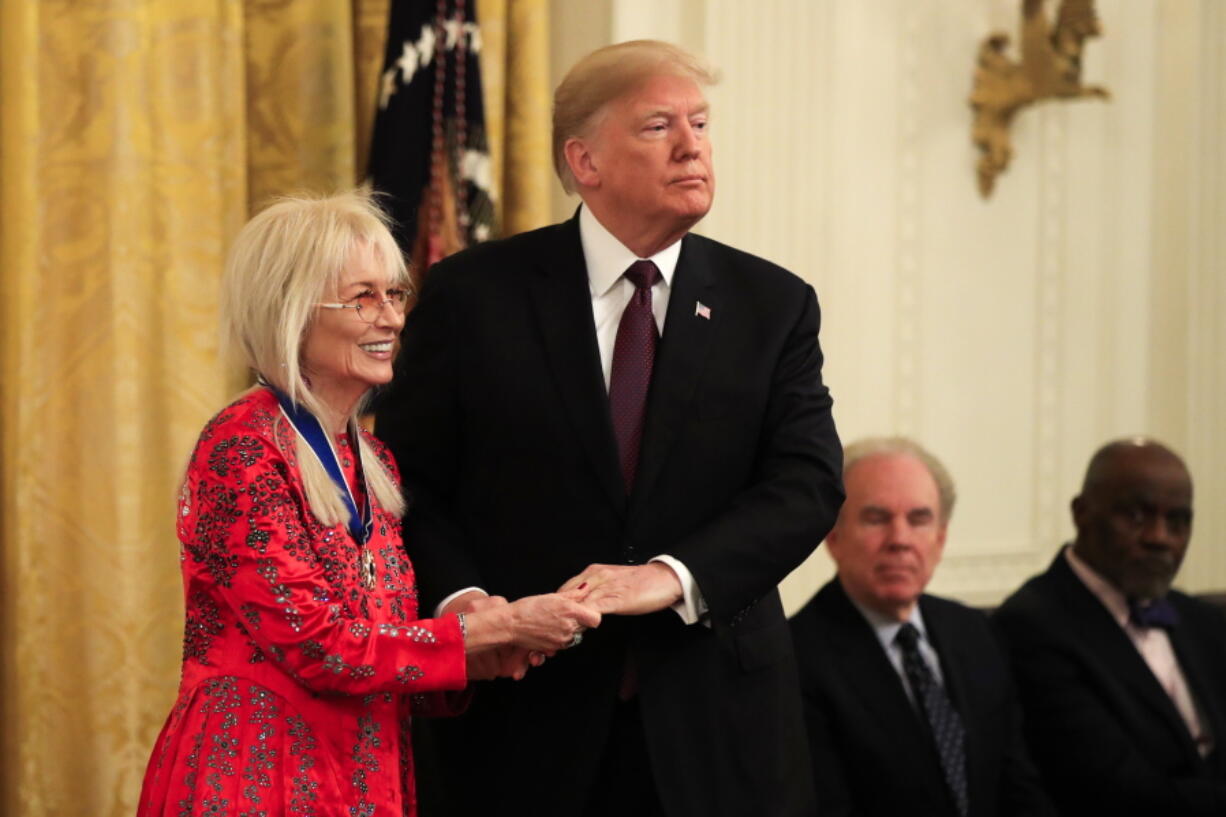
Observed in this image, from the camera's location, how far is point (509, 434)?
2.87 m

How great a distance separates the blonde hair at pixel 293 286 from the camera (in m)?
2.60

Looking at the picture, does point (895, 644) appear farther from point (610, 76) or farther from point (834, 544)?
point (610, 76)

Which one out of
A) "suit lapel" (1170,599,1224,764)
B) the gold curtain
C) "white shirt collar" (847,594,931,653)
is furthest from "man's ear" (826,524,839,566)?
the gold curtain

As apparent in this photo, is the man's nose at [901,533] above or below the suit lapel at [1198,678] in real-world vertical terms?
above

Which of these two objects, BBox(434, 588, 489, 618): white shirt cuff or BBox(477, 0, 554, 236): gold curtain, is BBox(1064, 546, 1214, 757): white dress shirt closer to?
BBox(477, 0, 554, 236): gold curtain

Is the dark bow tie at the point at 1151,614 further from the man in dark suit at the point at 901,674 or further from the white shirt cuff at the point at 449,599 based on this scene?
the white shirt cuff at the point at 449,599

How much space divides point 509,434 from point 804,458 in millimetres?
522

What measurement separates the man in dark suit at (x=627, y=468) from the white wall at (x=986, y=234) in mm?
2012

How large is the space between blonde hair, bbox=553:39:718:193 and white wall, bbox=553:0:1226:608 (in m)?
1.92

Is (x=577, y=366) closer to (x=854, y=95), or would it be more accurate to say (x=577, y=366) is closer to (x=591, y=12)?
Result: (x=591, y=12)

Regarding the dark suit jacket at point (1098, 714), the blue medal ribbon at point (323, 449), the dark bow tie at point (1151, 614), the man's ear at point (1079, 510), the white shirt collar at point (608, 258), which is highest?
the white shirt collar at point (608, 258)

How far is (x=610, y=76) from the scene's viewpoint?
9.65ft

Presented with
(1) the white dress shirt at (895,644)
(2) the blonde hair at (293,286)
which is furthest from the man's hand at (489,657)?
(1) the white dress shirt at (895,644)

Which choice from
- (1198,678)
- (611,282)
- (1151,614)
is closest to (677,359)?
(611,282)
